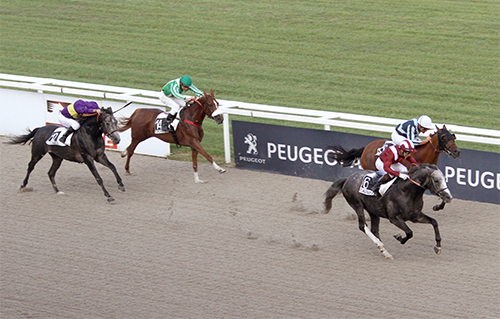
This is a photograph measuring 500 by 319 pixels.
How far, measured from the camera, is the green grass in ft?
49.9

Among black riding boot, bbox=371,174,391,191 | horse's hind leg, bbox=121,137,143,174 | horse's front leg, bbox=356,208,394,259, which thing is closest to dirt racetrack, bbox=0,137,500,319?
horse's front leg, bbox=356,208,394,259

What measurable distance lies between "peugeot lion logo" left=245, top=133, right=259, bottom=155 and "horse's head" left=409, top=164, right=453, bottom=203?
4052 millimetres

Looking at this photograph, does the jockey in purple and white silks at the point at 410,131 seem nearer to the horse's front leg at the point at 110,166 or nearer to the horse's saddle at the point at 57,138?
the horse's front leg at the point at 110,166

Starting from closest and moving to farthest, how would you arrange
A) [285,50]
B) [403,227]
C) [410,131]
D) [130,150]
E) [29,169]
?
[403,227], [410,131], [29,169], [130,150], [285,50]

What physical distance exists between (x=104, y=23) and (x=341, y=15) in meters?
7.14

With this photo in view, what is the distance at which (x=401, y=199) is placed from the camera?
7742mm

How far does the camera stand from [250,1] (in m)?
22.1

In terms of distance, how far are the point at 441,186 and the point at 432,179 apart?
0.44 feet

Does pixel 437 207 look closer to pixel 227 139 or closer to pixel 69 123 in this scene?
pixel 227 139

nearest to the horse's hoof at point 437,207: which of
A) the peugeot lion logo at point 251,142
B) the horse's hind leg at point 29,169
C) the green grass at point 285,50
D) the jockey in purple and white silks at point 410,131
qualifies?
the jockey in purple and white silks at point 410,131

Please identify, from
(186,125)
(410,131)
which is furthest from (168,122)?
(410,131)

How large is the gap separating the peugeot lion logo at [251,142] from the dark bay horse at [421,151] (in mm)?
1744

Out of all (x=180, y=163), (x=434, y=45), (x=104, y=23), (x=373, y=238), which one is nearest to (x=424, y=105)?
(x=434, y=45)

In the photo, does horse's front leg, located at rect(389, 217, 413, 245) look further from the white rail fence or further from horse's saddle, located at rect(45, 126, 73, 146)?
horse's saddle, located at rect(45, 126, 73, 146)
